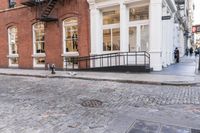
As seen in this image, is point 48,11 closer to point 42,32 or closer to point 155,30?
point 42,32

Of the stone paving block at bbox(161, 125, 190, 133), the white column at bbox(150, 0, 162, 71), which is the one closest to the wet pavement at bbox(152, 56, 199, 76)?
the white column at bbox(150, 0, 162, 71)

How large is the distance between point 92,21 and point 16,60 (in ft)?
30.9

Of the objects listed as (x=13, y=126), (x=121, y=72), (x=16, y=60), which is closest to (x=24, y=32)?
(x=16, y=60)

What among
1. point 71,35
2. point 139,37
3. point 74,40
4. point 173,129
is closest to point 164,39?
point 139,37

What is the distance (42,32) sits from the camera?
65.3ft

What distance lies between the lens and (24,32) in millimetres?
20828

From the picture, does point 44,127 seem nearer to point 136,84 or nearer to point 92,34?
point 136,84

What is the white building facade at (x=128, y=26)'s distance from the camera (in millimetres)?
14867

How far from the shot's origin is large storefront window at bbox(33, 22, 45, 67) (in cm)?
2000

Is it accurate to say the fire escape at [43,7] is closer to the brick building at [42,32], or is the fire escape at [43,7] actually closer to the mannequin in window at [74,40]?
the brick building at [42,32]

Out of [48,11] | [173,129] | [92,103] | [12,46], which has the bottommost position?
[173,129]

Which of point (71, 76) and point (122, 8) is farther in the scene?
point (122, 8)

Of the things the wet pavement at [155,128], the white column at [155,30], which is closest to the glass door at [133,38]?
the white column at [155,30]

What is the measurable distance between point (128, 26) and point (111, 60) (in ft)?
8.76
